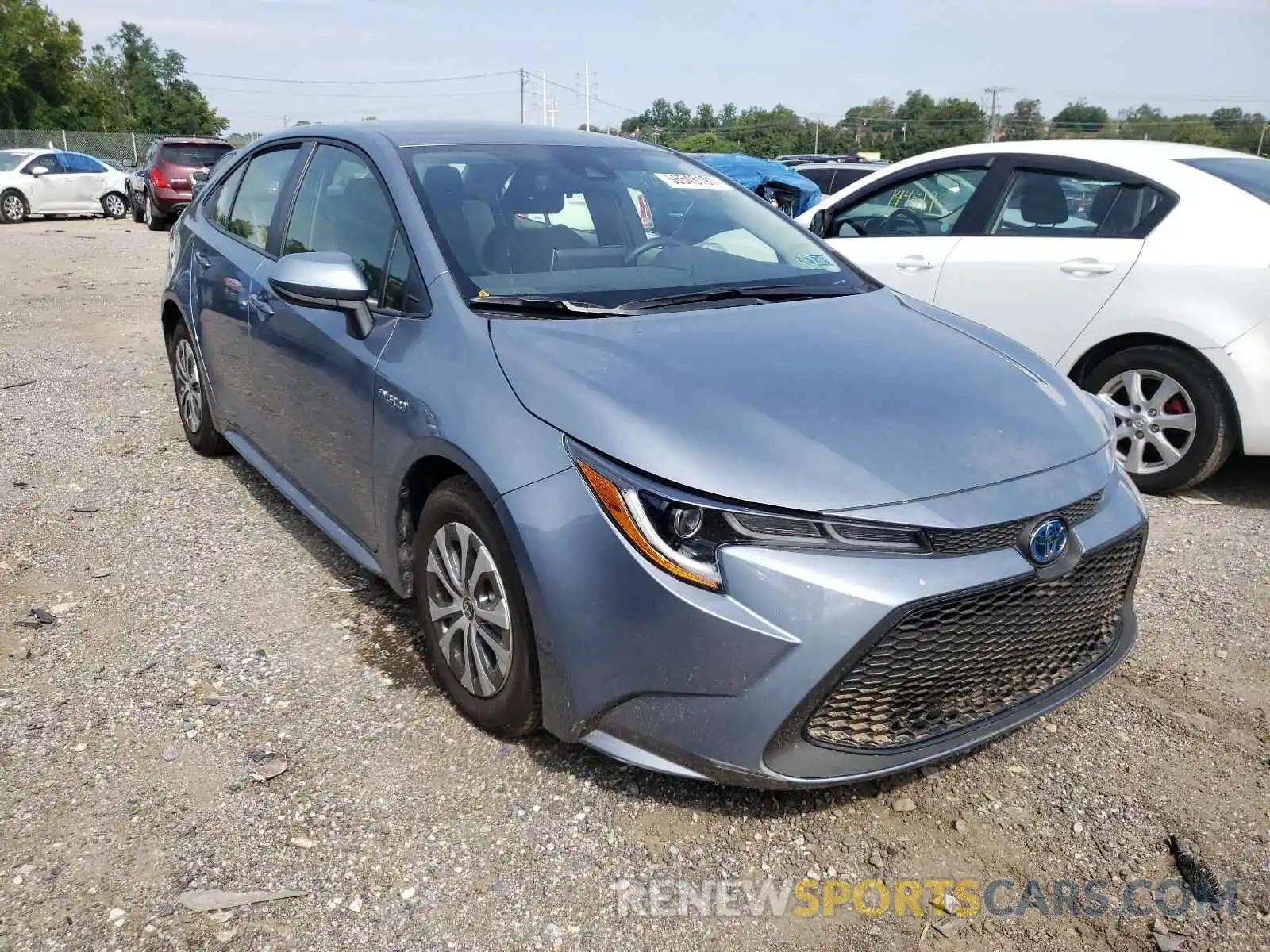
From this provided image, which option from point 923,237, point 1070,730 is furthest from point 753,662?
point 923,237

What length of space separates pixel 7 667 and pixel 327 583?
41.3 inches

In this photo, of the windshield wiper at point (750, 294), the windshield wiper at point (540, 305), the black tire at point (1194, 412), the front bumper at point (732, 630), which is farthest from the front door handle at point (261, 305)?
the black tire at point (1194, 412)

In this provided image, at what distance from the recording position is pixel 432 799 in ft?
8.59

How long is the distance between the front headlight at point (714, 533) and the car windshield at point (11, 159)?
74.2 feet

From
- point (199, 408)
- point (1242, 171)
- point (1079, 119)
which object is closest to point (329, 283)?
point (199, 408)

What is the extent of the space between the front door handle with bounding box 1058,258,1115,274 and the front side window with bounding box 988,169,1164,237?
158mm

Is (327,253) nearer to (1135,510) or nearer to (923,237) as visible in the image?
(1135,510)

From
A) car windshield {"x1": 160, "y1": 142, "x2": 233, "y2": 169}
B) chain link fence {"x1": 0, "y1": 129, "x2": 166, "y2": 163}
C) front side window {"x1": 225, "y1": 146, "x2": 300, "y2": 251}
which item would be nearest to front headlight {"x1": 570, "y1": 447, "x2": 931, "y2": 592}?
front side window {"x1": 225, "y1": 146, "x2": 300, "y2": 251}

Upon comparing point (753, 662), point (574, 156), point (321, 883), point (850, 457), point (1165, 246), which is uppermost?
point (574, 156)

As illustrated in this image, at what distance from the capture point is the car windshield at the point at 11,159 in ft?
66.5

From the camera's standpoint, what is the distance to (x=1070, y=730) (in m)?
2.94

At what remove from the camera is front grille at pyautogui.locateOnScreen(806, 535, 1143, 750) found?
2.22 metres

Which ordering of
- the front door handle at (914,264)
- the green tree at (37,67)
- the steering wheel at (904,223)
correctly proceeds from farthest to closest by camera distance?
the green tree at (37,67) < the steering wheel at (904,223) < the front door handle at (914,264)

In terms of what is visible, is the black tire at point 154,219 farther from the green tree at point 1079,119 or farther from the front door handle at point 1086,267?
the green tree at point 1079,119
